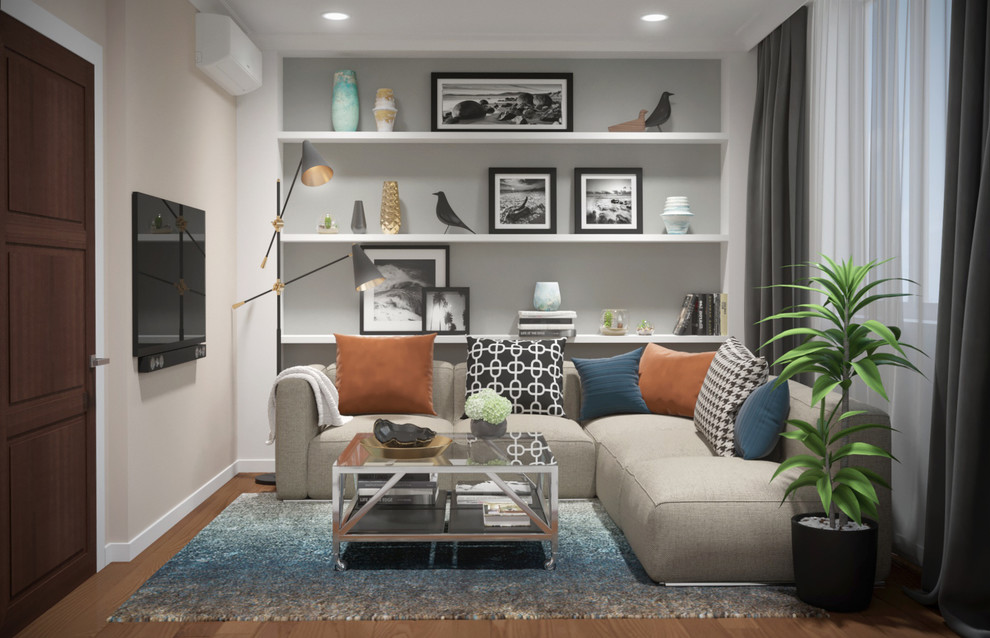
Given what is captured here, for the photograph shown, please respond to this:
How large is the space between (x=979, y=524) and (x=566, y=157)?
334 centimetres

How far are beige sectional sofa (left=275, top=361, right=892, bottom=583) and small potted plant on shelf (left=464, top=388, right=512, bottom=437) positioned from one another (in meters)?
0.54

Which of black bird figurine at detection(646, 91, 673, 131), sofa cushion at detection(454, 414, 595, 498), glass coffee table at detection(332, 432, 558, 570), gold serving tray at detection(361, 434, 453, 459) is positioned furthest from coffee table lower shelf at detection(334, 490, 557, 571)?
black bird figurine at detection(646, 91, 673, 131)

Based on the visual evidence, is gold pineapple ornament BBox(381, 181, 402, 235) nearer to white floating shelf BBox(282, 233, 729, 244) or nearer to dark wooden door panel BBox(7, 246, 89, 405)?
white floating shelf BBox(282, 233, 729, 244)

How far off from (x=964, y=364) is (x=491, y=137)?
3.14 m

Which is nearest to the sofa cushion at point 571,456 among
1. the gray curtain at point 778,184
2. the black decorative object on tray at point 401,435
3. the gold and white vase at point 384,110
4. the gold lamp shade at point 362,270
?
the black decorative object on tray at point 401,435

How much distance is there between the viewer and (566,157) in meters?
5.23

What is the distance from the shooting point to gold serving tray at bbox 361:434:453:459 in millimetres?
3246

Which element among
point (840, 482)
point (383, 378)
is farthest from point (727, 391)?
point (383, 378)

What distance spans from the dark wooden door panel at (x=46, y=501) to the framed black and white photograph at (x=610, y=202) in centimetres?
326

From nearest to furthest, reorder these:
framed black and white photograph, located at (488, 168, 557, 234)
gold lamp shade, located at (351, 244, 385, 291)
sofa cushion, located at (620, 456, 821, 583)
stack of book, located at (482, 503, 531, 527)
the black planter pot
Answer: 1. the black planter pot
2. sofa cushion, located at (620, 456, 821, 583)
3. stack of book, located at (482, 503, 531, 527)
4. gold lamp shade, located at (351, 244, 385, 291)
5. framed black and white photograph, located at (488, 168, 557, 234)

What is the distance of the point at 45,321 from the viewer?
277 cm

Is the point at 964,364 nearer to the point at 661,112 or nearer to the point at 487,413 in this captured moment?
the point at 487,413

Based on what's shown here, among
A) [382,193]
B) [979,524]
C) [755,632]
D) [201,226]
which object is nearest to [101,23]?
[201,226]

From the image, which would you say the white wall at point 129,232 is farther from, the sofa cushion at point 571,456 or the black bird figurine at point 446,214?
the sofa cushion at point 571,456
